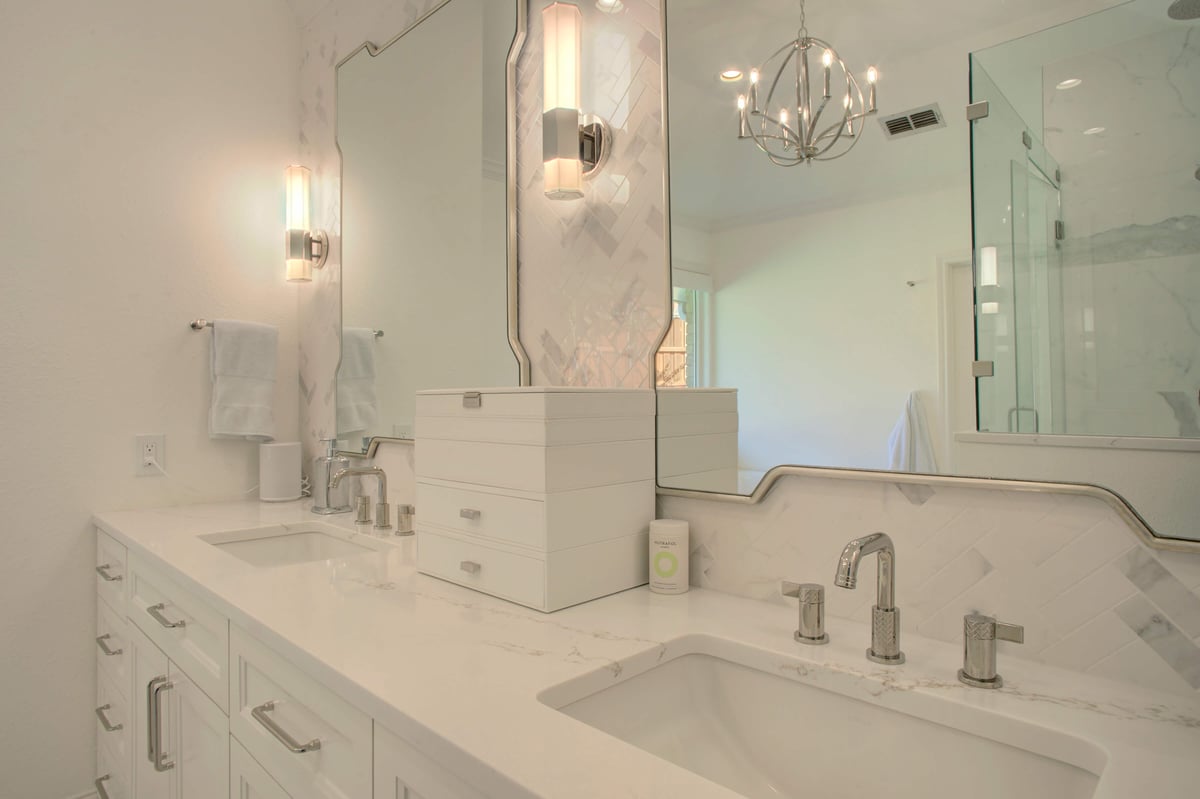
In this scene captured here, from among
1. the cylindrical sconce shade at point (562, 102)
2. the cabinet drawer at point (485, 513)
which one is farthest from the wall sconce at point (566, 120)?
the cabinet drawer at point (485, 513)

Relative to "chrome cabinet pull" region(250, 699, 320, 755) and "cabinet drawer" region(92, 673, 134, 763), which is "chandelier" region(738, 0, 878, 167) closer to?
"chrome cabinet pull" region(250, 699, 320, 755)

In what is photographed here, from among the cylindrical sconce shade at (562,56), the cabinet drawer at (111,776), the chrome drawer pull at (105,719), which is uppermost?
the cylindrical sconce shade at (562,56)

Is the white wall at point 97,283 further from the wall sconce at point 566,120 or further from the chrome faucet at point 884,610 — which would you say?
the chrome faucet at point 884,610

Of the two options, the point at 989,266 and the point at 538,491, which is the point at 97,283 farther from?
the point at 989,266

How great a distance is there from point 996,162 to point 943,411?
0.32 meters

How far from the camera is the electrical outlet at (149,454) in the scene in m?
2.00

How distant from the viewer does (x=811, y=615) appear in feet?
3.01

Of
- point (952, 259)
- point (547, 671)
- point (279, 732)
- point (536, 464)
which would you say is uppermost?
point (952, 259)

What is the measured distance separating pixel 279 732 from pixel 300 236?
5.56 ft

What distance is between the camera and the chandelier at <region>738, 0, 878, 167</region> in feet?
3.31

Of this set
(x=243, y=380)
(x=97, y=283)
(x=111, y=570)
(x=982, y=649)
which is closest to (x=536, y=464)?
(x=982, y=649)

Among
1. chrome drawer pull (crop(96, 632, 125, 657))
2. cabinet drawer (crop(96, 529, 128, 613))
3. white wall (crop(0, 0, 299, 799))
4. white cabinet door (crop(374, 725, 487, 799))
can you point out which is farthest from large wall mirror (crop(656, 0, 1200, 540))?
white wall (crop(0, 0, 299, 799))

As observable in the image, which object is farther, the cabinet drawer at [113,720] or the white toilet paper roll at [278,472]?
the white toilet paper roll at [278,472]

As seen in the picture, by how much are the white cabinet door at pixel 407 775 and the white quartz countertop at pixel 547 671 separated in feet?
0.07
